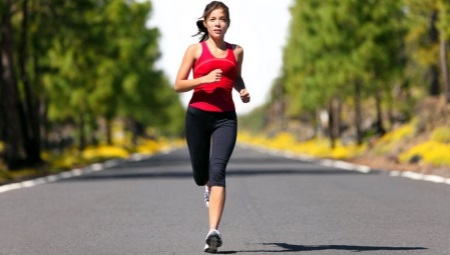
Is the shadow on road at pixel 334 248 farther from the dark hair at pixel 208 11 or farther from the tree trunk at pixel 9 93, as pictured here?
the tree trunk at pixel 9 93

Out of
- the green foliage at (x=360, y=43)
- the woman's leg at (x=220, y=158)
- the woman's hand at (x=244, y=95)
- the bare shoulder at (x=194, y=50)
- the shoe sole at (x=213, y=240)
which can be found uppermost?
the green foliage at (x=360, y=43)

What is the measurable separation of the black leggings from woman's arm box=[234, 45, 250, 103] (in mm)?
202

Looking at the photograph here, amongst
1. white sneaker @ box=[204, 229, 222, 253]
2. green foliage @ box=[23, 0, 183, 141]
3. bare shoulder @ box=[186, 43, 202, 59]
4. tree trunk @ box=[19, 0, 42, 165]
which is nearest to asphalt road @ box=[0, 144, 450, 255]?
white sneaker @ box=[204, 229, 222, 253]

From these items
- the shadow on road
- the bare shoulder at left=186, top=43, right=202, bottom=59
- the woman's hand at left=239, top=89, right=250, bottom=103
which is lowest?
the shadow on road

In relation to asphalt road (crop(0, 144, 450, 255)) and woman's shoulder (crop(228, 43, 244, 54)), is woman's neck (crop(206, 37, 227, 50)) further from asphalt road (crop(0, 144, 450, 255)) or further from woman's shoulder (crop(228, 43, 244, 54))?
asphalt road (crop(0, 144, 450, 255))

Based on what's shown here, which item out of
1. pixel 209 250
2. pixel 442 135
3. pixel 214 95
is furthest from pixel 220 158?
pixel 442 135

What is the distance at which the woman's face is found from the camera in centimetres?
862

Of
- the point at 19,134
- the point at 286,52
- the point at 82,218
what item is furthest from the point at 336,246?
the point at 286,52

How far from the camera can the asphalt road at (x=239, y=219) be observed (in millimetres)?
9540

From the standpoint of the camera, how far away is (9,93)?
29.0 meters

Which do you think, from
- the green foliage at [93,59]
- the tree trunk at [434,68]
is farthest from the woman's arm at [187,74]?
the tree trunk at [434,68]

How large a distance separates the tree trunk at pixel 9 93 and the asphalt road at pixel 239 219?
29.6 feet

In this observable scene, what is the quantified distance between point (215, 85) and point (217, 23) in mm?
539

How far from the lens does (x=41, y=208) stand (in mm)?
14641
